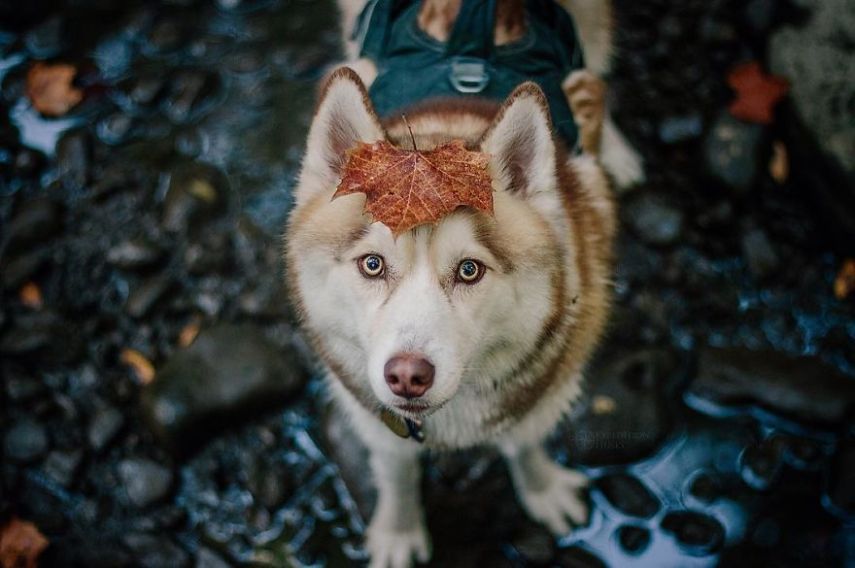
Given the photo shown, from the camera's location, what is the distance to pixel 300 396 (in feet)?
10.4

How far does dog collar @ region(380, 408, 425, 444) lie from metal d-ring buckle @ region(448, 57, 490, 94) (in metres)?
1.11

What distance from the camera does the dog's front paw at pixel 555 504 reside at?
9.41 ft

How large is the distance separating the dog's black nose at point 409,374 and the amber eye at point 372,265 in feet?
0.90

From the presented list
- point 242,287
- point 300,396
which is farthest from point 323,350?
point 242,287

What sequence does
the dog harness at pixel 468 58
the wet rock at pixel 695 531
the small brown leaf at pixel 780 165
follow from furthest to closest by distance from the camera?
the small brown leaf at pixel 780 165, the wet rock at pixel 695 531, the dog harness at pixel 468 58

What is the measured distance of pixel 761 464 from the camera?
2.96m

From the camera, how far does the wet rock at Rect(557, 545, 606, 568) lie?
9.09ft

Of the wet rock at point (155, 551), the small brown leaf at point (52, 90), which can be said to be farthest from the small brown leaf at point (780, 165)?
the small brown leaf at point (52, 90)

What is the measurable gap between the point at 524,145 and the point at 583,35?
5.28 feet

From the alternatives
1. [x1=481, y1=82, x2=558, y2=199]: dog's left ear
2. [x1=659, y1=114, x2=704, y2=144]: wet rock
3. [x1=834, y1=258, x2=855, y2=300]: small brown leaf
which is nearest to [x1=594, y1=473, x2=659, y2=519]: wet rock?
[x1=834, y1=258, x2=855, y2=300]: small brown leaf

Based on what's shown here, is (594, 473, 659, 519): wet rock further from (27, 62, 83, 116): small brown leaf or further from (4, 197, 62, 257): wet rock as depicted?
(27, 62, 83, 116): small brown leaf

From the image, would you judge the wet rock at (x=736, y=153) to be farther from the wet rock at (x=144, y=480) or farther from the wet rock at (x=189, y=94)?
the wet rock at (x=144, y=480)

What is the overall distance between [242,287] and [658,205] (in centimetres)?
207

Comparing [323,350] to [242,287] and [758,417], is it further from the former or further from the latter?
[758,417]
